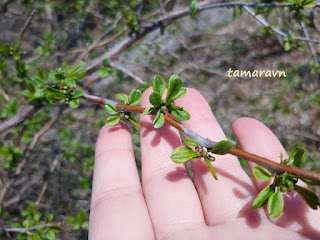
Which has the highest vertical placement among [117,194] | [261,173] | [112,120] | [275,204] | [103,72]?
[103,72]

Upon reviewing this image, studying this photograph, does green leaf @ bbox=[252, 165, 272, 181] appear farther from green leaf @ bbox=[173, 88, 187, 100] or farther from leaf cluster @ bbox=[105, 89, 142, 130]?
leaf cluster @ bbox=[105, 89, 142, 130]

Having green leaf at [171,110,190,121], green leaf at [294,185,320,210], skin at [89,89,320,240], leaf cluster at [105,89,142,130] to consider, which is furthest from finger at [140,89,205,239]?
green leaf at [294,185,320,210]

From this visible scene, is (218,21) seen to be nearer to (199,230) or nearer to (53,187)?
(53,187)

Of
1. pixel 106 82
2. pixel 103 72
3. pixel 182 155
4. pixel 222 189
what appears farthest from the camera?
pixel 106 82

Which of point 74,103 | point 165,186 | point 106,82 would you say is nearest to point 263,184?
point 165,186

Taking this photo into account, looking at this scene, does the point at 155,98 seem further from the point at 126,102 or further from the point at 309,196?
the point at 309,196
